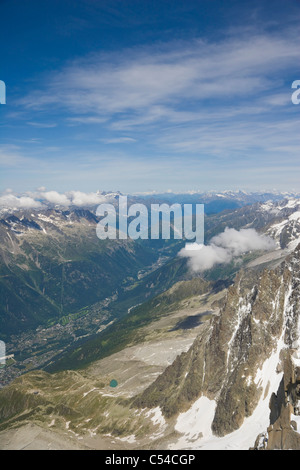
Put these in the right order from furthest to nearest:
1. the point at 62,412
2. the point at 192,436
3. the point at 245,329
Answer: the point at 62,412
the point at 245,329
the point at 192,436

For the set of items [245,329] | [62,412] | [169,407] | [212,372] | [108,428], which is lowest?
[62,412]
